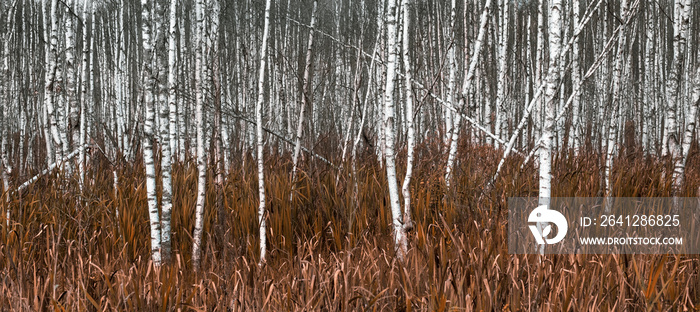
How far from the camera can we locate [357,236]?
3.45 m

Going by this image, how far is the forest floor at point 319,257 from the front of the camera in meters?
2.24

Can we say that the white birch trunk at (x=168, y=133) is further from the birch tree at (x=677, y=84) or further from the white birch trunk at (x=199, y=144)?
the birch tree at (x=677, y=84)

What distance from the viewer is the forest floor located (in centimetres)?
224

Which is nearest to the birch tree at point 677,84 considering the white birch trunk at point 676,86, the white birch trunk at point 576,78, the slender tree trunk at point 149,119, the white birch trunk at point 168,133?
the white birch trunk at point 676,86

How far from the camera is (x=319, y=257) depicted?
108 inches

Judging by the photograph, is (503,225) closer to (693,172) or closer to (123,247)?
(123,247)

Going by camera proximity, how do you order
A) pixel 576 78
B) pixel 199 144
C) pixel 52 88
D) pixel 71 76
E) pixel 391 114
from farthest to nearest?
pixel 576 78, pixel 52 88, pixel 71 76, pixel 199 144, pixel 391 114

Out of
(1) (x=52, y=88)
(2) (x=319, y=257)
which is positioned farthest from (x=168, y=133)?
(1) (x=52, y=88)

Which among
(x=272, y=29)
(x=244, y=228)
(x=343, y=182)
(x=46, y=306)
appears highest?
(x=272, y=29)

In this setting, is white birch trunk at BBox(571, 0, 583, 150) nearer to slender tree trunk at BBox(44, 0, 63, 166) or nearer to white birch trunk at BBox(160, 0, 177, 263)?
white birch trunk at BBox(160, 0, 177, 263)

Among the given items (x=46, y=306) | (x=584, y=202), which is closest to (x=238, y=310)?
(x=46, y=306)

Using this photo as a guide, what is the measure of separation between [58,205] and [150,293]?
1.80 m

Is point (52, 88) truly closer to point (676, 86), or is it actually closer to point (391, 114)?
point (391, 114)

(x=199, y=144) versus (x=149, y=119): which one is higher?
(x=149, y=119)
